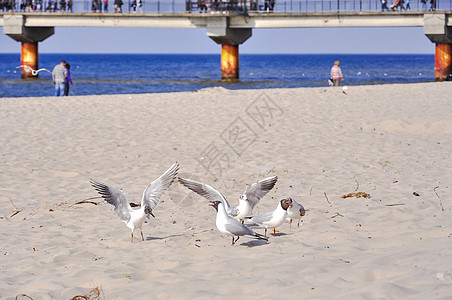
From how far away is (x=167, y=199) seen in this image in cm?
910

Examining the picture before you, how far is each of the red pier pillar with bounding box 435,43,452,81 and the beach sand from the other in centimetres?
2736

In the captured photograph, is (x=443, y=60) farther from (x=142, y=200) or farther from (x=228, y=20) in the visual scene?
(x=142, y=200)

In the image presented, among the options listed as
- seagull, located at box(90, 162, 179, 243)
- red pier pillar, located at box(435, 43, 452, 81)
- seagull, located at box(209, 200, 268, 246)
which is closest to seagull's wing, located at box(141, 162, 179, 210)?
seagull, located at box(90, 162, 179, 243)

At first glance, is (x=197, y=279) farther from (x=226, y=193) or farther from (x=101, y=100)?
(x=101, y=100)

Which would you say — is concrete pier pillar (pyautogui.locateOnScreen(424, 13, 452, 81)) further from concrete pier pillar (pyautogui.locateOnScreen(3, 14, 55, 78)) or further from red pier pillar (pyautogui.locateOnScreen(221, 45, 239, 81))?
concrete pier pillar (pyautogui.locateOnScreen(3, 14, 55, 78))

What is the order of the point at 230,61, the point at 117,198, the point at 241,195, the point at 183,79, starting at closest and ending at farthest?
the point at 117,198 → the point at 241,195 → the point at 230,61 → the point at 183,79

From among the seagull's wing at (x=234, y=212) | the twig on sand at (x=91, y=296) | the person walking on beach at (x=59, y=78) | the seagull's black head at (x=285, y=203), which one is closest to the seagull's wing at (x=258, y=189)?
the seagull's wing at (x=234, y=212)

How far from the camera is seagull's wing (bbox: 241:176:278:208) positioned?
6.71m

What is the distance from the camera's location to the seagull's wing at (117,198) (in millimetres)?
6234

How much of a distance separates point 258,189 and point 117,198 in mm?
1541

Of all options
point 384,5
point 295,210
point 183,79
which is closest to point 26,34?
point 183,79

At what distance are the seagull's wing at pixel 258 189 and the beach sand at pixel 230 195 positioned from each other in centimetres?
49

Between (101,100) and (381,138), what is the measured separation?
9991 mm

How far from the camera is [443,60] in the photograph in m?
44.9
